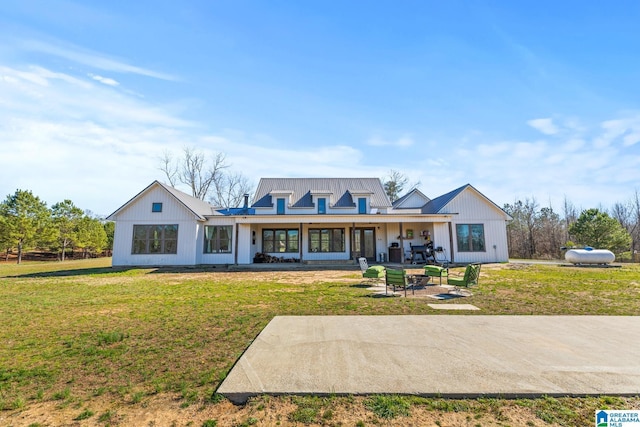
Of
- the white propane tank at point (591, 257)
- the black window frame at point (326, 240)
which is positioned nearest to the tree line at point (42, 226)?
the black window frame at point (326, 240)

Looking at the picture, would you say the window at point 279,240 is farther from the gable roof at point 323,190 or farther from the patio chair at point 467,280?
the patio chair at point 467,280

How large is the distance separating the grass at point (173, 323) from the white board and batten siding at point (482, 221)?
7.84 metres

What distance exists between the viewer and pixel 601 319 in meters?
5.91

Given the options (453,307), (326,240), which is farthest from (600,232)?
(453,307)

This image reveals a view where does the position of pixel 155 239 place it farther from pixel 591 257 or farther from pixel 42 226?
pixel 591 257

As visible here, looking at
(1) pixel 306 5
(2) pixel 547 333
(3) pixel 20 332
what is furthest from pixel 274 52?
(2) pixel 547 333

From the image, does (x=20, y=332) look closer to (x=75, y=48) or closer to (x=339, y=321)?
(x=339, y=321)

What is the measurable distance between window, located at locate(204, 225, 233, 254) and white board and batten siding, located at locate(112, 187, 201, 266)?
1.03 m

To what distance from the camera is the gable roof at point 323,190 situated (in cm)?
2262

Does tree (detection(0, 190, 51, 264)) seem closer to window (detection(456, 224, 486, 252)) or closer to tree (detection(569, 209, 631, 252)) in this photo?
window (detection(456, 224, 486, 252))

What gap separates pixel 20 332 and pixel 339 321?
609 cm

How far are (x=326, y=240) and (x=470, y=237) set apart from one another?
394 inches

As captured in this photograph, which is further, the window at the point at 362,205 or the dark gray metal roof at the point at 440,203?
the window at the point at 362,205

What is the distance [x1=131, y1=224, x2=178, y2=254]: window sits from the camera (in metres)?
18.9
